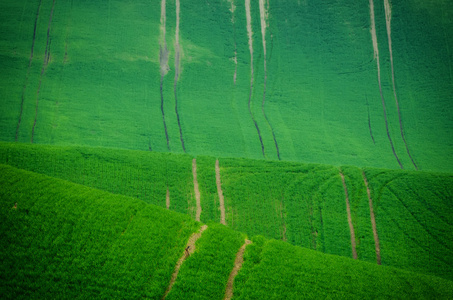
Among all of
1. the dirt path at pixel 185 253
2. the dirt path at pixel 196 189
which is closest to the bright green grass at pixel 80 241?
the dirt path at pixel 185 253

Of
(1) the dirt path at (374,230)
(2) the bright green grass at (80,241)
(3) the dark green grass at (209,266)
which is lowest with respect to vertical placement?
(1) the dirt path at (374,230)

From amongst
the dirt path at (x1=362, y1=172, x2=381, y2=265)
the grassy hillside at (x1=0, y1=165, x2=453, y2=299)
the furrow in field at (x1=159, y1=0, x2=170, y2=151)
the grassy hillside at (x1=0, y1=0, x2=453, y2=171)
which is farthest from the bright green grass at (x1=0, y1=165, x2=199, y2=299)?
the furrow in field at (x1=159, y1=0, x2=170, y2=151)

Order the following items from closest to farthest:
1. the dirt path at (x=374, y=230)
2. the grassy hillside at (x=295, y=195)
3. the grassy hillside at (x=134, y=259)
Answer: the grassy hillside at (x=134, y=259)
the dirt path at (x=374, y=230)
the grassy hillside at (x=295, y=195)

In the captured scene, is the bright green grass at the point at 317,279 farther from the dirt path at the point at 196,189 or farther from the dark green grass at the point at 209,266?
the dirt path at the point at 196,189

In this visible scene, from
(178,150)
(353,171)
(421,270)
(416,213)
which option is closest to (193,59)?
(178,150)

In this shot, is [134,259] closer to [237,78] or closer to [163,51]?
[237,78]

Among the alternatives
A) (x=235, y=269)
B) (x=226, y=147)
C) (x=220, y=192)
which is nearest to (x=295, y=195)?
(x=220, y=192)
